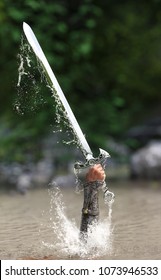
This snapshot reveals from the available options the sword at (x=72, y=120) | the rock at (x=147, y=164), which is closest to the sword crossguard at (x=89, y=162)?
the sword at (x=72, y=120)

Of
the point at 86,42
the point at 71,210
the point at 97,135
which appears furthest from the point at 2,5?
the point at 71,210

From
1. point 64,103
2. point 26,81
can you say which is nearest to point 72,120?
point 64,103

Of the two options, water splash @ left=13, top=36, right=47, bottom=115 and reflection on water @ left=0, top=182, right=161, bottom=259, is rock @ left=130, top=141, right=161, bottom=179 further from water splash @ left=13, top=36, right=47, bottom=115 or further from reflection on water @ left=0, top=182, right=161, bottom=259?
water splash @ left=13, top=36, right=47, bottom=115

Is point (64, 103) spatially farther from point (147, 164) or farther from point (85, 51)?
point (147, 164)

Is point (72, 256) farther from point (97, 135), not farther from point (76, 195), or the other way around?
point (97, 135)
